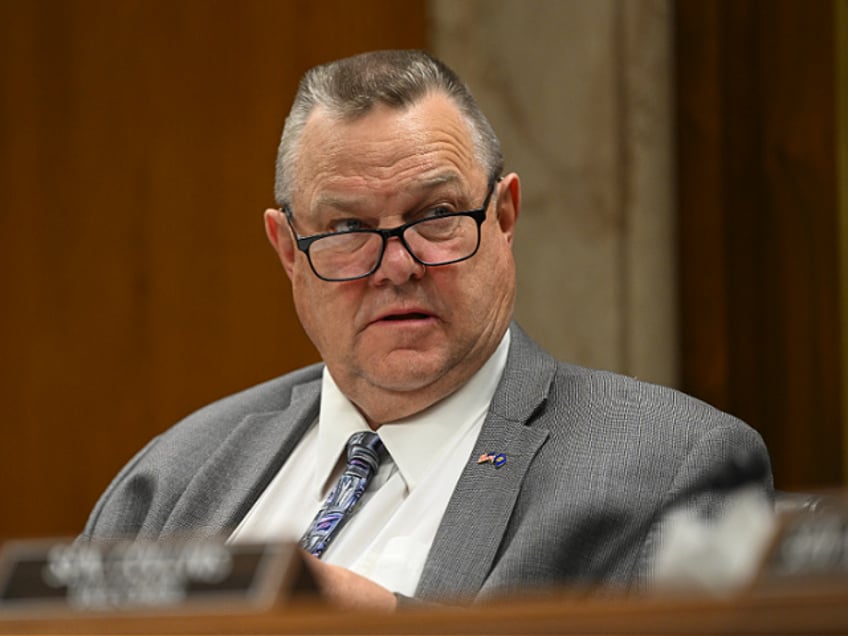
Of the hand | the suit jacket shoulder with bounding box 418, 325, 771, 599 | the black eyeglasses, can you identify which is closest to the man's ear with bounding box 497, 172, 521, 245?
the black eyeglasses

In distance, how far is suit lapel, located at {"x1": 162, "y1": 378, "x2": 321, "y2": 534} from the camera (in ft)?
7.67

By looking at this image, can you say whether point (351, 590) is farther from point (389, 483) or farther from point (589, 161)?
point (589, 161)

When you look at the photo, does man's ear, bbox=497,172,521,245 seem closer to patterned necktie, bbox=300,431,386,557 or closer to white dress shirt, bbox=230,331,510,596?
white dress shirt, bbox=230,331,510,596

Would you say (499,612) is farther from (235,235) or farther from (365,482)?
(235,235)

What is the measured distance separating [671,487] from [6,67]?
2.71 metres

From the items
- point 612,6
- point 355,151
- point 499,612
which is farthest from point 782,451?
point 499,612

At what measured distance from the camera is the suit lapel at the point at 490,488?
1943 millimetres

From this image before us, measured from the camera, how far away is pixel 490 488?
2051mm

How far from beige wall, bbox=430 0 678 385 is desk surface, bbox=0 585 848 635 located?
2.36m

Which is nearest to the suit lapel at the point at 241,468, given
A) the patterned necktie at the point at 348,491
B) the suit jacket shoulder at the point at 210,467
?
the suit jacket shoulder at the point at 210,467

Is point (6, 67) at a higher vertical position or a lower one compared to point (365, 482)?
higher

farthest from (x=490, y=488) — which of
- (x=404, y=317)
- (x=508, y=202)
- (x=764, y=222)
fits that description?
(x=764, y=222)

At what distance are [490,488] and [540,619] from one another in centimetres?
111

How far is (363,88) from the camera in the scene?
2268 millimetres
